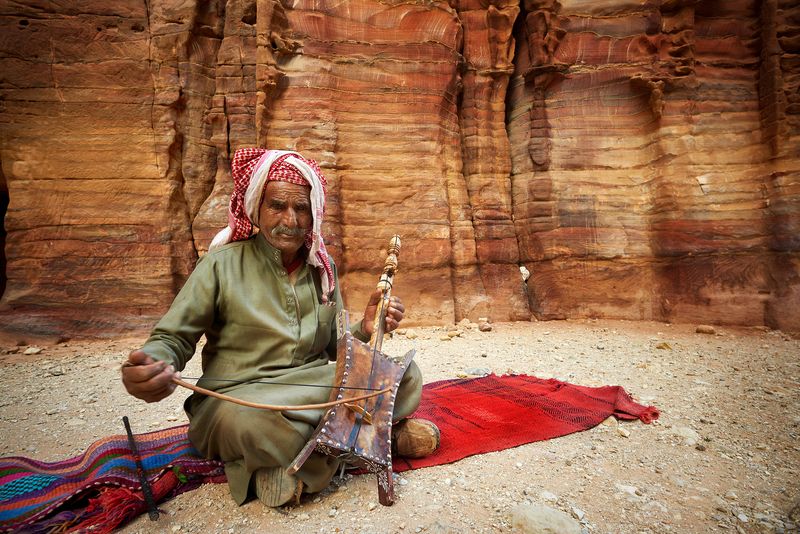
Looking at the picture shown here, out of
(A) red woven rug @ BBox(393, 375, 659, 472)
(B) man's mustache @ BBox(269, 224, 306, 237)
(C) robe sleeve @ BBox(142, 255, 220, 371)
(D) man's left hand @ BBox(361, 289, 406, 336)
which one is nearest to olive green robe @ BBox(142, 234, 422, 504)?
(C) robe sleeve @ BBox(142, 255, 220, 371)

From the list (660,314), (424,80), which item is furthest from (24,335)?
(660,314)

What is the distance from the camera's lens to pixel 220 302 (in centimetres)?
183

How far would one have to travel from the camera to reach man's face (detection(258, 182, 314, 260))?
1.91 meters

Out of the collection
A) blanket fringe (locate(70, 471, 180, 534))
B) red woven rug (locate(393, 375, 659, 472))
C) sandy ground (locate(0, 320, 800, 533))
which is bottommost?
sandy ground (locate(0, 320, 800, 533))

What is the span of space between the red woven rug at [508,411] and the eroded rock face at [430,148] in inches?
120

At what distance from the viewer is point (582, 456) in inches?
84.3

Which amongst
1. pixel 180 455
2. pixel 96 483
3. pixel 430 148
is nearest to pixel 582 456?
pixel 180 455

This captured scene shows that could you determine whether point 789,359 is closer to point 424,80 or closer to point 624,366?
point 624,366

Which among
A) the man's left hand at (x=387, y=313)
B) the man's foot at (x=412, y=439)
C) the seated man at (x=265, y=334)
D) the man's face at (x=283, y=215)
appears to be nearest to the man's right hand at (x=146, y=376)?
the seated man at (x=265, y=334)

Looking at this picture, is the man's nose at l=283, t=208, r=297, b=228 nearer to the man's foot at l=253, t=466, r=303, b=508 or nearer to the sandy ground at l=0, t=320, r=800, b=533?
the man's foot at l=253, t=466, r=303, b=508

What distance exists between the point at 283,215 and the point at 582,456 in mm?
2078

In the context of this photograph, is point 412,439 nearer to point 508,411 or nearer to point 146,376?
point 508,411

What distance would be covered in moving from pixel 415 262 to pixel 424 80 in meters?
3.10

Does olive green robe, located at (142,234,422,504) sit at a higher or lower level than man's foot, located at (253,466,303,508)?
higher
